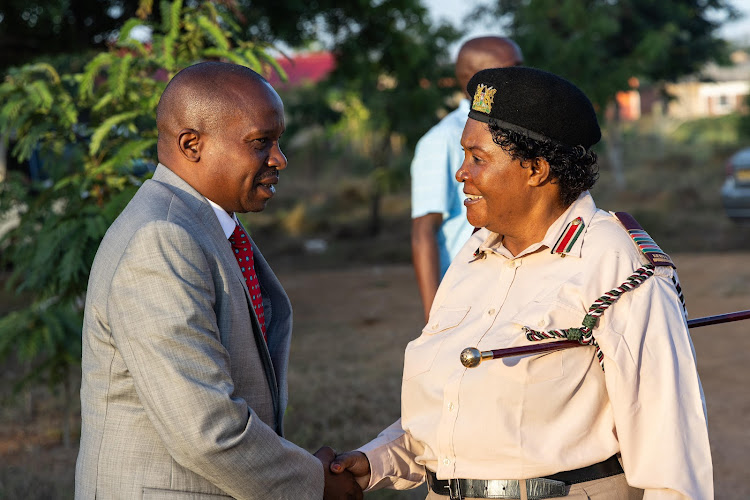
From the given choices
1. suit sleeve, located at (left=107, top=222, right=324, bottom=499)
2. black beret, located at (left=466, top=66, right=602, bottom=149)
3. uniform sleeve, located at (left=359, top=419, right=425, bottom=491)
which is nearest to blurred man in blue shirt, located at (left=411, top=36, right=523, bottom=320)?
uniform sleeve, located at (left=359, top=419, right=425, bottom=491)

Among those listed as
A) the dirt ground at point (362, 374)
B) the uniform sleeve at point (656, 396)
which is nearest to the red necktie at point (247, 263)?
the uniform sleeve at point (656, 396)

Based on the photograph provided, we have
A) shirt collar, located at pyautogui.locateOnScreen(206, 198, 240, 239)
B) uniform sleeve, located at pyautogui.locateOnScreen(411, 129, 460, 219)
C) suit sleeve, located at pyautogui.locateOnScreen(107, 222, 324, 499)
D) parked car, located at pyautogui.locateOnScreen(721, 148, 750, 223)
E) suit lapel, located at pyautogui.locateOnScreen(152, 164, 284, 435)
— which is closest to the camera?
suit sleeve, located at pyautogui.locateOnScreen(107, 222, 324, 499)

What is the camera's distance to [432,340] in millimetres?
2500

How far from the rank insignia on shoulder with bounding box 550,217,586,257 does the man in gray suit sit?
30.1 inches

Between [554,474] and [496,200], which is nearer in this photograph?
[554,474]

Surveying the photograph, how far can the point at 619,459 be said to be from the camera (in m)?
2.23

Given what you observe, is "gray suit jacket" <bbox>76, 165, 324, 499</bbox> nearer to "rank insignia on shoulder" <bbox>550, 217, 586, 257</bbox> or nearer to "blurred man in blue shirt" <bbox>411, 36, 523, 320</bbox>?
"rank insignia on shoulder" <bbox>550, 217, 586, 257</bbox>

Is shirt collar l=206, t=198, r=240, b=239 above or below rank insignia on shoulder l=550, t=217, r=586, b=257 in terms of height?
above

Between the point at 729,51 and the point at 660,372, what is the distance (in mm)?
22879

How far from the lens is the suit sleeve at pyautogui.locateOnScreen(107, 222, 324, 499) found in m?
1.99

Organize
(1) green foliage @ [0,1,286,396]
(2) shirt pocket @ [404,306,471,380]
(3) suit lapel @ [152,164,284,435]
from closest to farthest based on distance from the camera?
(3) suit lapel @ [152,164,284,435] < (2) shirt pocket @ [404,306,471,380] < (1) green foliage @ [0,1,286,396]

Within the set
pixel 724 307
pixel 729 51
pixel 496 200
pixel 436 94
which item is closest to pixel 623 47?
pixel 729 51

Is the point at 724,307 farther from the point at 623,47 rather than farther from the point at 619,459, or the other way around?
the point at 623,47

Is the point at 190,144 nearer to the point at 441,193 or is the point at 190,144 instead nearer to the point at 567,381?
the point at 567,381
